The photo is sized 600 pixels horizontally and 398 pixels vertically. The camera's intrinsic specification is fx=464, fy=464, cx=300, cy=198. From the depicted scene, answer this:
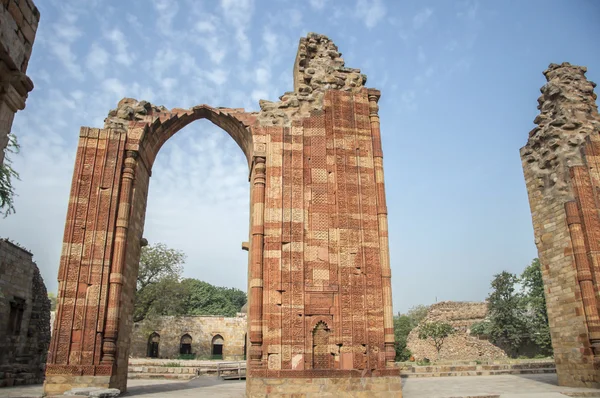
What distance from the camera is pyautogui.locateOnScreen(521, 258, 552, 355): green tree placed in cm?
2839

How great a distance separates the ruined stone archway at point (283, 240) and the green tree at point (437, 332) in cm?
1866

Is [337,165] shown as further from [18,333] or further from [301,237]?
[18,333]

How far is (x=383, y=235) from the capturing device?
1170 centimetres

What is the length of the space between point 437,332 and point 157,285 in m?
18.0

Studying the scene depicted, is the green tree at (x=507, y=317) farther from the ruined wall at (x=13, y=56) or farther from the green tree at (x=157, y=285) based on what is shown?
the ruined wall at (x=13, y=56)

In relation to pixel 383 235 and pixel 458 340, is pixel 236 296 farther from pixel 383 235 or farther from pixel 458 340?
pixel 383 235

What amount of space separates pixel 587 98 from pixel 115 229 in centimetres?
1466

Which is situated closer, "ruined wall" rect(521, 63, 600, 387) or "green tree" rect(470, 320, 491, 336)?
"ruined wall" rect(521, 63, 600, 387)

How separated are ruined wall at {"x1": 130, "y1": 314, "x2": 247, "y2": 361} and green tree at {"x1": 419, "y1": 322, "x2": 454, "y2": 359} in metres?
12.5

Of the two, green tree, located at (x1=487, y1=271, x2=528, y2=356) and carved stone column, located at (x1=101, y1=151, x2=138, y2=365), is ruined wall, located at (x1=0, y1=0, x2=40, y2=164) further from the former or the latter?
green tree, located at (x1=487, y1=271, x2=528, y2=356)

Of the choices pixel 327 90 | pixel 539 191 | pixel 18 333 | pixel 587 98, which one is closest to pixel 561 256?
pixel 539 191

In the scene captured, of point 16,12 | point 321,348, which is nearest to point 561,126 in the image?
point 321,348

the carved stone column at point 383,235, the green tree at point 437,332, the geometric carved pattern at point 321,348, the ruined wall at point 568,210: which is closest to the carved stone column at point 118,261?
the geometric carved pattern at point 321,348

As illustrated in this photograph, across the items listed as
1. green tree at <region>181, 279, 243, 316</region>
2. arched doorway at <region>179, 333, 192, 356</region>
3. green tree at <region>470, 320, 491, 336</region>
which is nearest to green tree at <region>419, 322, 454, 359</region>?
green tree at <region>470, 320, 491, 336</region>
